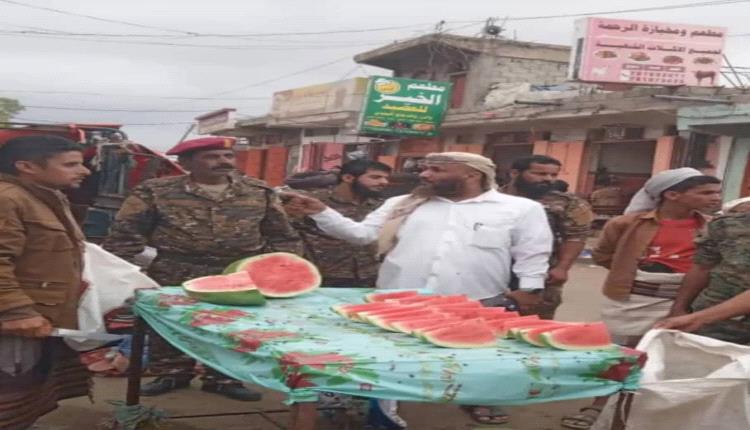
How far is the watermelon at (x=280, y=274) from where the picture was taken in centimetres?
364

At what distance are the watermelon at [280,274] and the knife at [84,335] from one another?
1.98 ft

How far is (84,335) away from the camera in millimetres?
3572

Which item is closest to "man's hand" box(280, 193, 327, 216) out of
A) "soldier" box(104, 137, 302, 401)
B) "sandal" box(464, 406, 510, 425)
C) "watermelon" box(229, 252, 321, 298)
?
"soldier" box(104, 137, 302, 401)

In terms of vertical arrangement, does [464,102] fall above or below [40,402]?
above

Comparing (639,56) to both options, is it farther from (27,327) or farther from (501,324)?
(27,327)

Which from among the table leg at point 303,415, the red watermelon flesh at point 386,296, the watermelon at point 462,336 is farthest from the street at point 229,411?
the table leg at point 303,415

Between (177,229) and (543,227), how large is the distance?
1998 millimetres

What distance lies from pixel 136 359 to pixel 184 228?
89 centimetres

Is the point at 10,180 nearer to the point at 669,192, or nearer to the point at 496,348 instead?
the point at 496,348

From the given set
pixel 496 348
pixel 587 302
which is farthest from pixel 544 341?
pixel 587 302

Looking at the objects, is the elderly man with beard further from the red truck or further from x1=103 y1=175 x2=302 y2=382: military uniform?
the red truck

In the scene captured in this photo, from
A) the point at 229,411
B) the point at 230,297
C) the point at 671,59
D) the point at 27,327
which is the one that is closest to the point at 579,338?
the point at 230,297

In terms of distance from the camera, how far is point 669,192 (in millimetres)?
4602

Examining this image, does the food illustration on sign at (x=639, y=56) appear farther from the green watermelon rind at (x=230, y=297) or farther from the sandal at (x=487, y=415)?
the green watermelon rind at (x=230, y=297)
